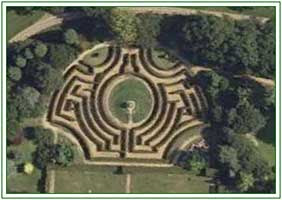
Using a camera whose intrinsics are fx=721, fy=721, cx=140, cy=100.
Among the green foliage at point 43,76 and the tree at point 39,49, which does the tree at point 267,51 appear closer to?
the green foliage at point 43,76

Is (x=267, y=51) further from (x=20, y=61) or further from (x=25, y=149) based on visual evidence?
(x=25, y=149)

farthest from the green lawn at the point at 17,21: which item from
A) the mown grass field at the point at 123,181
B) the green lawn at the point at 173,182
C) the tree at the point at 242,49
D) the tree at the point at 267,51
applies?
the tree at the point at 267,51

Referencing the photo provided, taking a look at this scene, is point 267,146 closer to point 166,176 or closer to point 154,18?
point 166,176

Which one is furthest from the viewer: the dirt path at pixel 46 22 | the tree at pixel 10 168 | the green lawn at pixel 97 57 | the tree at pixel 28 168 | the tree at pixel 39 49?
the green lawn at pixel 97 57

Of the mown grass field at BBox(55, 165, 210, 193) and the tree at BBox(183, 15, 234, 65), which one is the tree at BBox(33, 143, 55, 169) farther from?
the tree at BBox(183, 15, 234, 65)

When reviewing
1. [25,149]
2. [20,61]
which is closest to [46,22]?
[20,61]
